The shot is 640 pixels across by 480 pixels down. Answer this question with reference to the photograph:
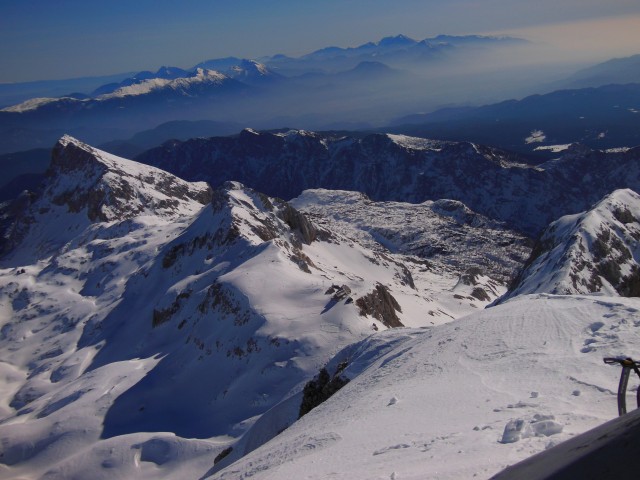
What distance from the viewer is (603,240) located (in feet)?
204

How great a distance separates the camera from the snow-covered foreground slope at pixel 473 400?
11.1 m

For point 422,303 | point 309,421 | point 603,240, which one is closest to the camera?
point 309,421

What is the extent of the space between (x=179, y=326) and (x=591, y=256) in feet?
165

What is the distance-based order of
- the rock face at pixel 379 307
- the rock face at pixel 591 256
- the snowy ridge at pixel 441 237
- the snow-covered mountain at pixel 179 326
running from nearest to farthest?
the snow-covered mountain at pixel 179 326
the rock face at pixel 379 307
the rock face at pixel 591 256
the snowy ridge at pixel 441 237

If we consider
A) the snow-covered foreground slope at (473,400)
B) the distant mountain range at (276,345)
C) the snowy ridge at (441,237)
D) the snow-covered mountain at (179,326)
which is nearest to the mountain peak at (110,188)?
the distant mountain range at (276,345)

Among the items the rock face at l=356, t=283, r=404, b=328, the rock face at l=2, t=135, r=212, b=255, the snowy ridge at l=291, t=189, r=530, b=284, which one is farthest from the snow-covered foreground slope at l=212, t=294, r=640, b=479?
the snowy ridge at l=291, t=189, r=530, b=284

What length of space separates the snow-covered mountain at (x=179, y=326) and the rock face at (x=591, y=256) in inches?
654

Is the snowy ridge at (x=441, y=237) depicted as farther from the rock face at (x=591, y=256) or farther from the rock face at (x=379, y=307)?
the rock face at (x=379, y=307)

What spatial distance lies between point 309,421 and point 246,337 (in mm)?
28309

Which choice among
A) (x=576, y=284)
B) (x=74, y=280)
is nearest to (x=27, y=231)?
(x=74, y=280)

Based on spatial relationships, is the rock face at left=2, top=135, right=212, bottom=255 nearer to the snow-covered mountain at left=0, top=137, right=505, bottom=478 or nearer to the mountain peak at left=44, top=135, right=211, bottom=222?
the mountain peak at left=44, top=135, right=211, bottom=222

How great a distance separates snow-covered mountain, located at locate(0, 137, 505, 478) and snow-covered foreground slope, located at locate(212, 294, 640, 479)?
35.9 feet

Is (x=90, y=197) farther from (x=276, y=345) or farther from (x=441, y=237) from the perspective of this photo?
(x=276, y=345)

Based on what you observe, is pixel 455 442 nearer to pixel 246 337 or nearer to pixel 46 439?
pixel 246 337
